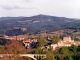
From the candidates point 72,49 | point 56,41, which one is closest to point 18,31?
point 56,41

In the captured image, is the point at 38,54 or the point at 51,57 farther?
the point at 38,54

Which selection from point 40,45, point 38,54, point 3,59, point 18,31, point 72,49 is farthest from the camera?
point 18,31

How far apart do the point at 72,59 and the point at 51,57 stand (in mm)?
2725

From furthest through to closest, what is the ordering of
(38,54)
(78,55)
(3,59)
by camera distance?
1. (38,54)
2. (78,55)
3. (3,59)

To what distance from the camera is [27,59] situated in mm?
41625

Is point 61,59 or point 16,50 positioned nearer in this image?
point 61,59

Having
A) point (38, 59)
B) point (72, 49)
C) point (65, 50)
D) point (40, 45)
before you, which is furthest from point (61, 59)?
point (40, 45)

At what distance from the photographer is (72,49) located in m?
50.5

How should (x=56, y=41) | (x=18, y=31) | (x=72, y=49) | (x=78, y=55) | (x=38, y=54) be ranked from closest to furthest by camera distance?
1. (x=78, y=55)
2. (x=38, y=54)
3. (x=72, y=49)
4. (x=56, y=41)
5. (x=18, y=31)

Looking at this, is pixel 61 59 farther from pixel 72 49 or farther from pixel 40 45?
pixel 40 45

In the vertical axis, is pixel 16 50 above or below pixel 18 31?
above

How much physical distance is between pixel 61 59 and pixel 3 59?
719 cm

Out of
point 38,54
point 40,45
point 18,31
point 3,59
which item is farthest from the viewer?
point 18,31

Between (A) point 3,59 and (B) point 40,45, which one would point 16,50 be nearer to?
(A) point 3,59
